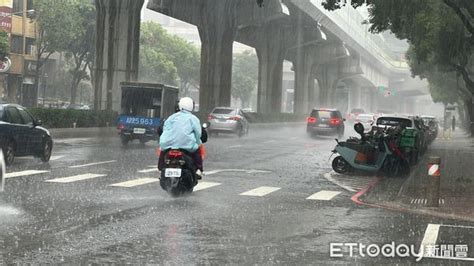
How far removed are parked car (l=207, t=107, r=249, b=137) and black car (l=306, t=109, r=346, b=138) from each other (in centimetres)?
502

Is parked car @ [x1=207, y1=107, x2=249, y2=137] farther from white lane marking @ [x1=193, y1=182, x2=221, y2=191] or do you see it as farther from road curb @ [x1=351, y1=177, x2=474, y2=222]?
road curb @ [x1=351, y1=177, x2=474, y2=222]

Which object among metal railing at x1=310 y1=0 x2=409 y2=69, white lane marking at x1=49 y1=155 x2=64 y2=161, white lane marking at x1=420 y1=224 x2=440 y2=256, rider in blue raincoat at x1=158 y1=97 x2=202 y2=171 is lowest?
white lane marking at x1=49 y1=155 x2=64 y2=161

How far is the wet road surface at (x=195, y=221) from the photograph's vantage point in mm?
7199

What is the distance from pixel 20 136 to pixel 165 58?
245 feet

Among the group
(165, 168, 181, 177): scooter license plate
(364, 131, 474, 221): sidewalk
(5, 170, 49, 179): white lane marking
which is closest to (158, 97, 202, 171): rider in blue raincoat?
(165, 168, 181, 177): scooter license plate

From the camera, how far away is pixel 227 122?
37250 mm

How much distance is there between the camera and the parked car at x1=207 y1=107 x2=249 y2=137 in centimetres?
3722

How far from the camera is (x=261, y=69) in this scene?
73750mm

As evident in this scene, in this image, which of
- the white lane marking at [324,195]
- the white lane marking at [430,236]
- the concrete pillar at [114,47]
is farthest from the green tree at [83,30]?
the white lane marking at [430,236]

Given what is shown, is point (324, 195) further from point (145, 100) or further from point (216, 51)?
point (216, 51)

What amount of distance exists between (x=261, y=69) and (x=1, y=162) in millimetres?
64443

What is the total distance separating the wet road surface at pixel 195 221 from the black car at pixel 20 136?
61 centimetres

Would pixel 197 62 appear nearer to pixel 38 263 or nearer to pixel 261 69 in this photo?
pixel 261 69

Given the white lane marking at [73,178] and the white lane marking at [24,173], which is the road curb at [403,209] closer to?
the white lane marking at [73,178]
